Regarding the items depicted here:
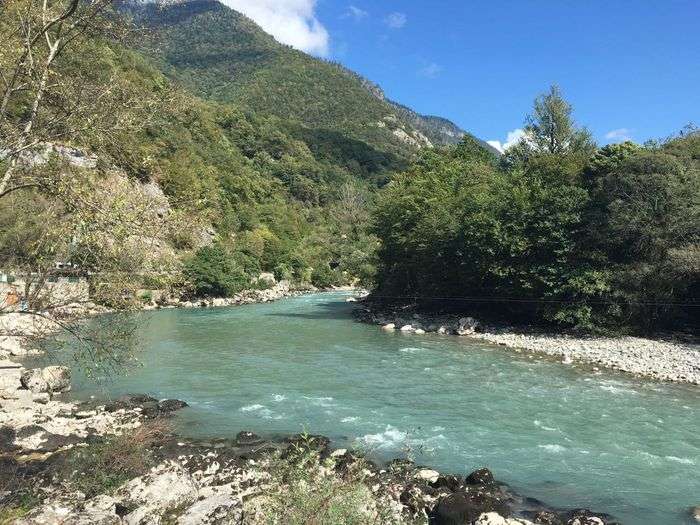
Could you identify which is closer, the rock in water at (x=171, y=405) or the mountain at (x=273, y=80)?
the rock in water at (x=171, y=405)

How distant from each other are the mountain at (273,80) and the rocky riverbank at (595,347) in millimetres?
97031

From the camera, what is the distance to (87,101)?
6078 millimetres

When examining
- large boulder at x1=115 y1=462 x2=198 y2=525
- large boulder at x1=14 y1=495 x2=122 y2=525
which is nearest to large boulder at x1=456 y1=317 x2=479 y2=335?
large boulder at x1=115 y1=462 x2=198 y2=525

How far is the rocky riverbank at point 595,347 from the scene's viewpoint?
1816 centimetres

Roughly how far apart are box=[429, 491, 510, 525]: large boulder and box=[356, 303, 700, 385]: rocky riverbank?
39.4 ft

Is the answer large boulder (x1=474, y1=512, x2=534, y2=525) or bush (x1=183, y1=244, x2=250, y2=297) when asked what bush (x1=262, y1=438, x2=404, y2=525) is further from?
bush (x1=183, y1=244, x2=250, y2=297)

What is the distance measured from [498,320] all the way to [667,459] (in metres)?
18.7

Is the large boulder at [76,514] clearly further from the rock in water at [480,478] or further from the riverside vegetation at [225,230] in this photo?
the rock in water at [480,478]

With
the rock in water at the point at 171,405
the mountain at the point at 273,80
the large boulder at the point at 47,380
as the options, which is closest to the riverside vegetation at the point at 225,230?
the large boulder at the point at 47,380

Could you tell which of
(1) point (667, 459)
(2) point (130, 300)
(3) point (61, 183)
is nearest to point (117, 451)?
(2) point (130, 300)

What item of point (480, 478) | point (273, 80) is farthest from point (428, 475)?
point (273, 80)

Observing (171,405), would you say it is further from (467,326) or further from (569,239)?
(569,239)

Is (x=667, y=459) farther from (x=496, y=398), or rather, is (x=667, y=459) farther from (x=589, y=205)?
(x=589, y=205)

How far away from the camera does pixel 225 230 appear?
196 feet
